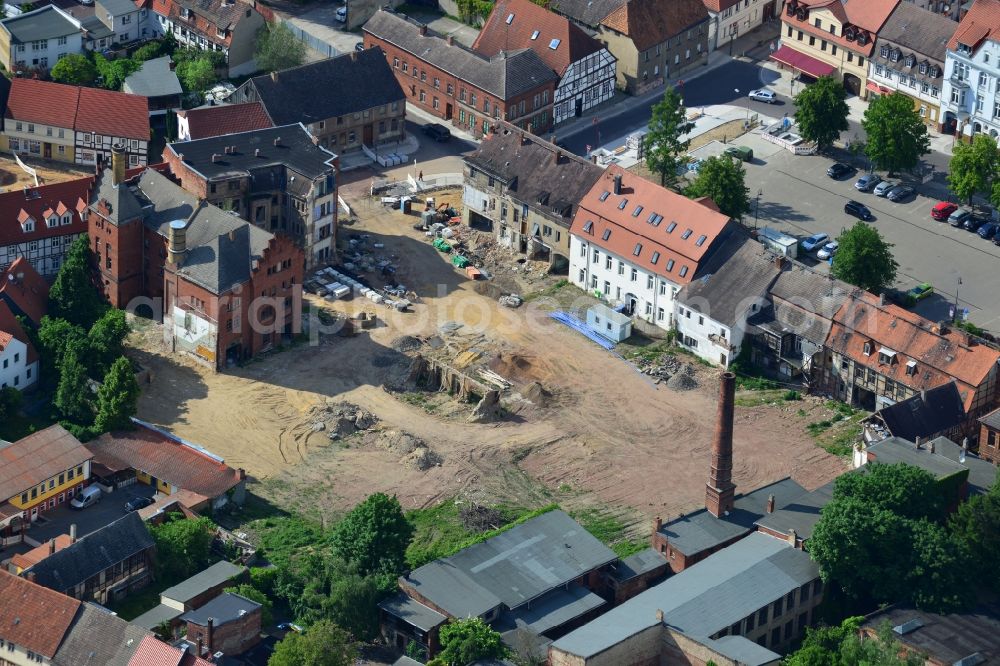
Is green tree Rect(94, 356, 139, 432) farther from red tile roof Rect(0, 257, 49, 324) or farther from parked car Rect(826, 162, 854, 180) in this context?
parked car Rect(826, 162, 854, 180)

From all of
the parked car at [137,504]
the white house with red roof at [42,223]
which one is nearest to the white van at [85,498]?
the parked car at [137,504]

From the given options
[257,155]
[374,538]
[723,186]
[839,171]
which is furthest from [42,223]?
[839,171]

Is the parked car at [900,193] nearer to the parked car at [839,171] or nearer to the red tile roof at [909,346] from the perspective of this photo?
the parked car at [839,171]

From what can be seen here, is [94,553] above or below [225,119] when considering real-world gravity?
below

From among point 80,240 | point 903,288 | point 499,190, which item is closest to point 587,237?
point 499,190

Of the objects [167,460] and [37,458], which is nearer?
[37,458]

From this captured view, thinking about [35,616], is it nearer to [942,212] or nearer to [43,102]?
[43,102]

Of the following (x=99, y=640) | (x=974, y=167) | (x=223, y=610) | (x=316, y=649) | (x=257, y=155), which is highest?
(x=974, y=167)

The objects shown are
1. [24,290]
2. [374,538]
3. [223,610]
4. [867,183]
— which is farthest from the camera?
[867,183]
